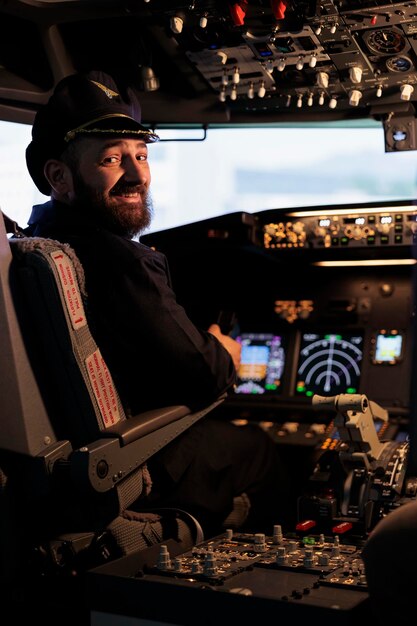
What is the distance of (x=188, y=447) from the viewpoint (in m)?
2.25

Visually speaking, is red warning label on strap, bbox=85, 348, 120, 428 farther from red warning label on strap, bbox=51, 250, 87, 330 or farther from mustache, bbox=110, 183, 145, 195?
mustache, bbox=110, 183, 145, 195

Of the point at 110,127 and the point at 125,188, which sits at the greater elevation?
the point at 110,127

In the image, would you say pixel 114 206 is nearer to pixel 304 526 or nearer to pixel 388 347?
pixel 304 526

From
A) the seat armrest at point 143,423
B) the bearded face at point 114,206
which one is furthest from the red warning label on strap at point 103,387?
the bearded face at point 114,206

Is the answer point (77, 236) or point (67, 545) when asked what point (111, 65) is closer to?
Result: point (77, 236)

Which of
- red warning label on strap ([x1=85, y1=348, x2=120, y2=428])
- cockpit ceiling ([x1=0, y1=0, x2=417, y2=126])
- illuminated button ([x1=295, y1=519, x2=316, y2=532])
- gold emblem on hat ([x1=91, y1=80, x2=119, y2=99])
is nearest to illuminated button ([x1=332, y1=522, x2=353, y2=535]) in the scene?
illuminated button ([x1=295, y1=519, x2=316, y2=532])

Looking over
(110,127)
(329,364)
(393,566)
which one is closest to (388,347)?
(329,364)

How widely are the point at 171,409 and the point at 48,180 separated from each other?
2.59 ft

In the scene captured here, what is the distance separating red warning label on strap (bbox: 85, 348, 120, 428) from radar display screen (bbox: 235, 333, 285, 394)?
1563 millimetres

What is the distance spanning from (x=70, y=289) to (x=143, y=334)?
0.71 ft

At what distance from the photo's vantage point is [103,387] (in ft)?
6.30

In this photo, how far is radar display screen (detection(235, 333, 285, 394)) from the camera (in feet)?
11.4

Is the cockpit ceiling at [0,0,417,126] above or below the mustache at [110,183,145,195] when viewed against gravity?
above

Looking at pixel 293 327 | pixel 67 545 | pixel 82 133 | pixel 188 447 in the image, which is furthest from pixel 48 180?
pixel 293 327
